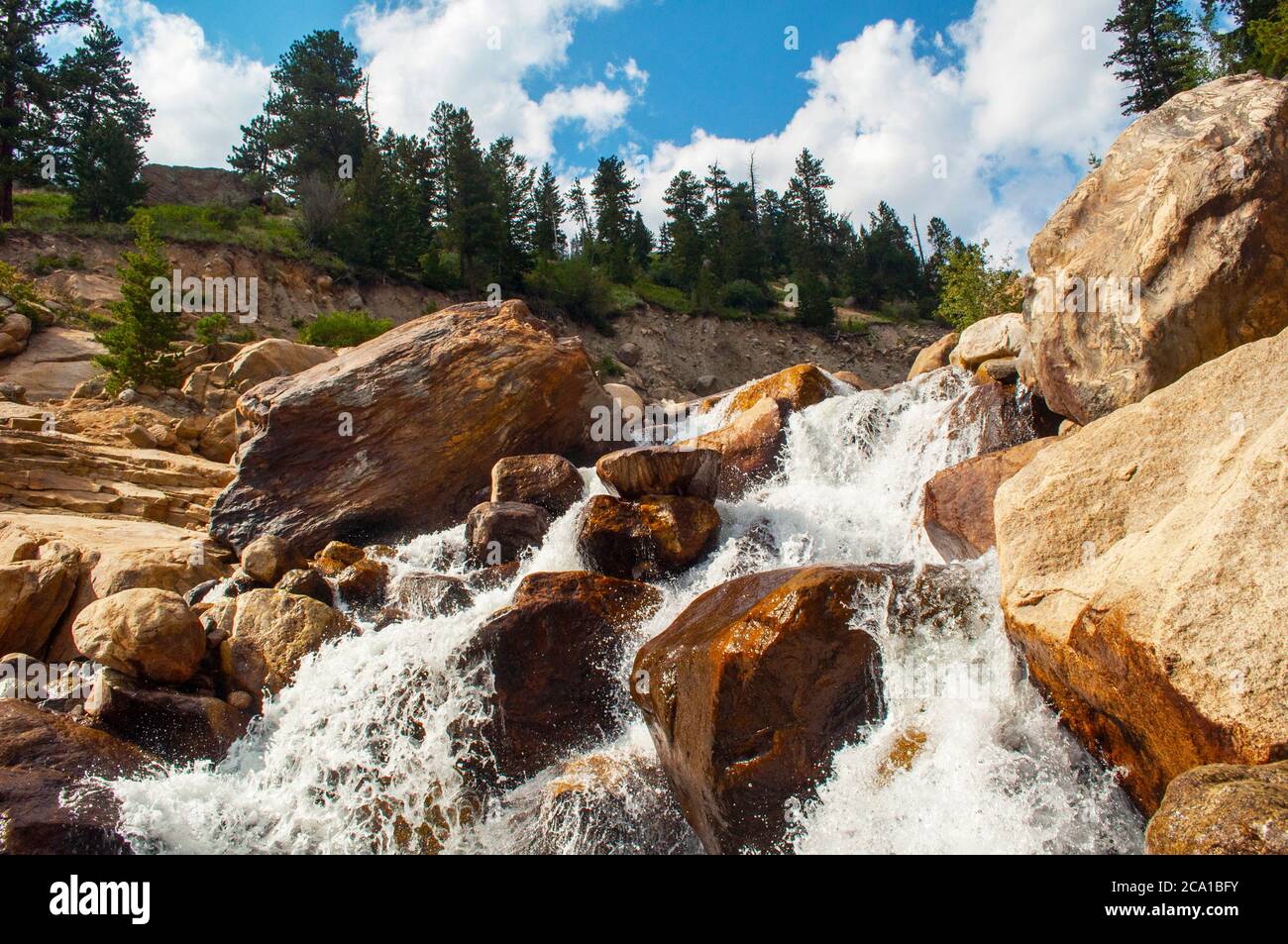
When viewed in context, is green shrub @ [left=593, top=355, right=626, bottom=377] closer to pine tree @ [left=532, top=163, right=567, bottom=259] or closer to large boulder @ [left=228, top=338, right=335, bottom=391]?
pine tree @ [left=532, top=163, right=567, bottom=259]

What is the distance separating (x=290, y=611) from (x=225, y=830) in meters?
3.31

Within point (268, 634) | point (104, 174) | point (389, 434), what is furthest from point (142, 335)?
point (104, 174)

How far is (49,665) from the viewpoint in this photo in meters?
9.19

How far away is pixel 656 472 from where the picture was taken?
1117 centimetres

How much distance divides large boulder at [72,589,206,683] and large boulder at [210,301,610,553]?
520 centimetres

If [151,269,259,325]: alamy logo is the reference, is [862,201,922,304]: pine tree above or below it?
above

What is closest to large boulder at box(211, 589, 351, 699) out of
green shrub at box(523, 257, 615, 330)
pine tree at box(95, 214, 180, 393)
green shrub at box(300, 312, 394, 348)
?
pine tree at box(95, 214, 180, 393)

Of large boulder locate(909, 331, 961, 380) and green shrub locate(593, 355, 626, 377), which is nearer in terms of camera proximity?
large boulder locate(909, 331, 961, 380)

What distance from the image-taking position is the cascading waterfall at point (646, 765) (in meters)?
5.14

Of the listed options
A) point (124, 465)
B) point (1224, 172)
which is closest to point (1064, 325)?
point (1224, 172)

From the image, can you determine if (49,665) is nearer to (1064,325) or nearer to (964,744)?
(964,744)

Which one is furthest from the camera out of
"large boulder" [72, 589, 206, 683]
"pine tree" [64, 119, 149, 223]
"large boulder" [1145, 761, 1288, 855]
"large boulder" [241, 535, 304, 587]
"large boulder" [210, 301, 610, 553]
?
"pine tree" [64, 119, 149, 223]

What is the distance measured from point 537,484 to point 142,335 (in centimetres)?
1415
